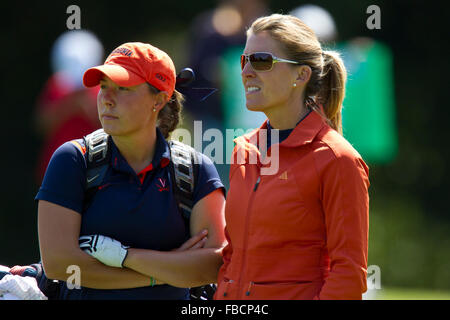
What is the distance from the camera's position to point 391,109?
860cm

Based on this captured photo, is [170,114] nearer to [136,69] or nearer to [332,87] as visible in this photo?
[136,69]

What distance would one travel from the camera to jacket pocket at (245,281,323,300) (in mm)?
2902

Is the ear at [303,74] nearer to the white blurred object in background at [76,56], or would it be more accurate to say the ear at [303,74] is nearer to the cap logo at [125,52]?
the cap logo at [125,52]

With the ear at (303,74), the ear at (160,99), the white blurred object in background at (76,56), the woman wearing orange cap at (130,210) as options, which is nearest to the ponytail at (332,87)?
the ear at (303,74)

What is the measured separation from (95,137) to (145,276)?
2.20 feet

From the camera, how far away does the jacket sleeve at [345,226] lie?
279 cm

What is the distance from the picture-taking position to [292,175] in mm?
2969

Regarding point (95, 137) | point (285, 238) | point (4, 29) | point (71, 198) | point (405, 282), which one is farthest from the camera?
point (4, 29)

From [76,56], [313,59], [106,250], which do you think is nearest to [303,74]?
[313,59]

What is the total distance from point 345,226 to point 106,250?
1.01 meters

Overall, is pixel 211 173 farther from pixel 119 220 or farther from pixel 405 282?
pixel 405 282

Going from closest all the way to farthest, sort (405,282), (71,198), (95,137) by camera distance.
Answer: (71,198)
(95,137)
(405,282)
